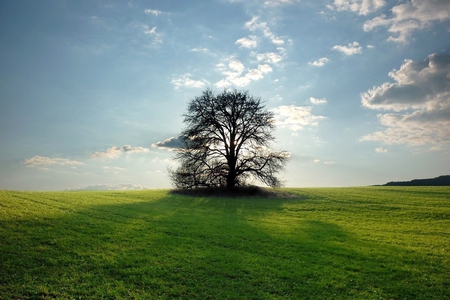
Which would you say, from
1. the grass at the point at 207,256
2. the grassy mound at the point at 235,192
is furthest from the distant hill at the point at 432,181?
the grass at the point at 207,256

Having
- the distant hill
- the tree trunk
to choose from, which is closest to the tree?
the tree trunk

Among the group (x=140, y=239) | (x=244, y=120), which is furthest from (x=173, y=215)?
(x=244, y=120)

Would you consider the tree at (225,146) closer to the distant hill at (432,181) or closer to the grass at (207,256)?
the grass at (207,256)

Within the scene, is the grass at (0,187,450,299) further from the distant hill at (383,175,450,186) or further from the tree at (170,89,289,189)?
the distant hill at (383,175,450,186)

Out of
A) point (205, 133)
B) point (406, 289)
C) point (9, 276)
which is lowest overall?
point (406, 289)

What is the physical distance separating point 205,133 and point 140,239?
3242 cm

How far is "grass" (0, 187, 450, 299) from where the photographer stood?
13.3 meters

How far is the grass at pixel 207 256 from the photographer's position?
13.3 metres

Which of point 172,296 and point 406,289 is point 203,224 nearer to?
point 172,296

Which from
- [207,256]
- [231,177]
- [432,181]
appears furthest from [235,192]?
[432,181]

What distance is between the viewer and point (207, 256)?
16.8 metres

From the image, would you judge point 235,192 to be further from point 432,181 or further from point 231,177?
point 432,181

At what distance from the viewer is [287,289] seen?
13.8 metres

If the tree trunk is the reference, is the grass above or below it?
below
